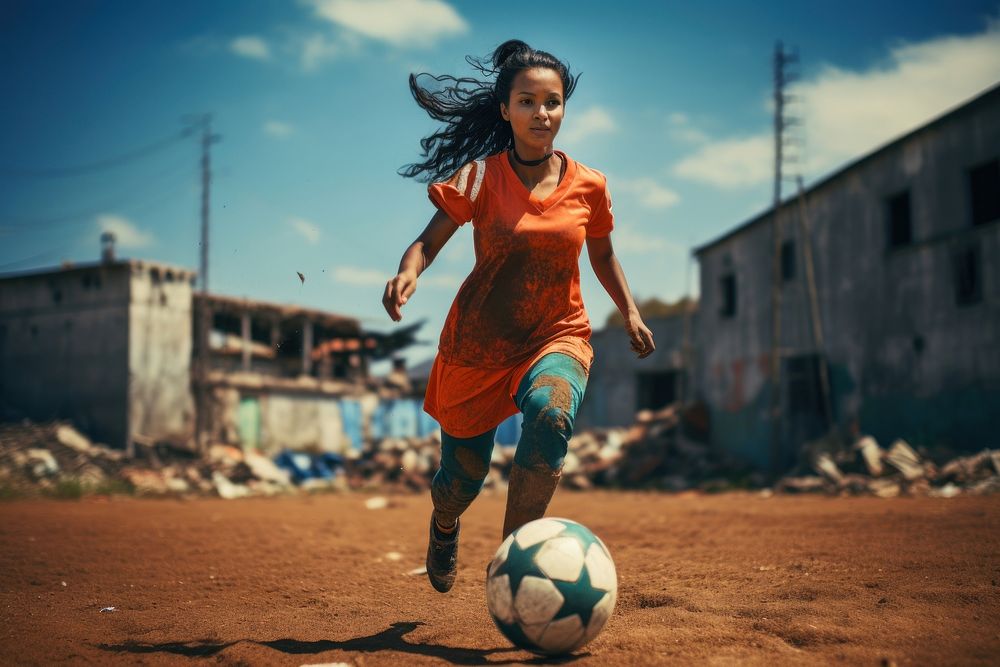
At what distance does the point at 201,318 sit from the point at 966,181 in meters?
19.3

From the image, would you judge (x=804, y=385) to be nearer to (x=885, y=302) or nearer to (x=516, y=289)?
(x=885, y=302)

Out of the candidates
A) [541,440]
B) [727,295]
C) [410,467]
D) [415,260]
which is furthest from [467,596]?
[727,295]

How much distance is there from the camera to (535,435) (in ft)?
9.64

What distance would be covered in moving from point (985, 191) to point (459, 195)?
14.1 metres

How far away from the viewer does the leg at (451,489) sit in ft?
11.5

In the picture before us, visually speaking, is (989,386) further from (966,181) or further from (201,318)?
(201,318)

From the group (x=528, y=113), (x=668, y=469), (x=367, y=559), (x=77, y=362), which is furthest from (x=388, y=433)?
(x=528, y=113)

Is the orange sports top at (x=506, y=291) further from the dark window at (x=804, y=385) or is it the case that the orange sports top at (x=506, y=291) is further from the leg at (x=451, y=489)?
the dark window at (x=804, y=385)

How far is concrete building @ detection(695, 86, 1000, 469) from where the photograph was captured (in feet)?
44.2

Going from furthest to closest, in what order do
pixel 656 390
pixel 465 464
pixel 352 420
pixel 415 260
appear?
pixel 656 390 → pixel 352 420 → pixel 465 464 → pixel 415 260

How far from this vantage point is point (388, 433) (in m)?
30.0

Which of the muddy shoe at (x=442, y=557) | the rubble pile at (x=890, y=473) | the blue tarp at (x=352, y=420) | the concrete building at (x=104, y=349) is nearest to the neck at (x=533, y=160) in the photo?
the muddy shoe at (x=442, y=557)

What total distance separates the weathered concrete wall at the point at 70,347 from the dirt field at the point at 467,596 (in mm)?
15441

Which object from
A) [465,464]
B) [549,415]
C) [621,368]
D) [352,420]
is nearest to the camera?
[549,415]
